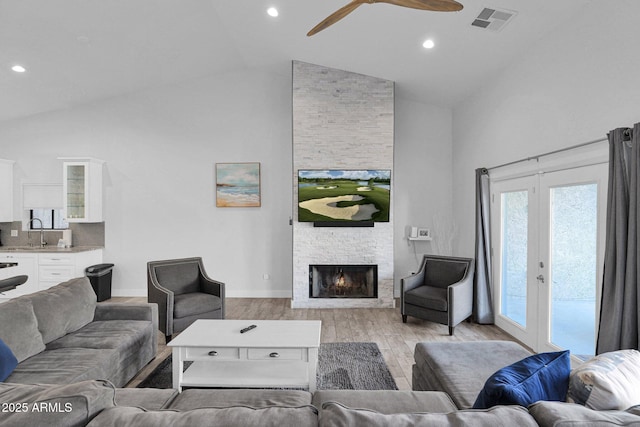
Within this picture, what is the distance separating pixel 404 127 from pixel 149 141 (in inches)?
166

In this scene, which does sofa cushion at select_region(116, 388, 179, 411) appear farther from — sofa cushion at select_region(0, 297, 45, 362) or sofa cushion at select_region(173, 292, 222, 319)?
sofa cushion at select_region(173, 292, 222, 319)

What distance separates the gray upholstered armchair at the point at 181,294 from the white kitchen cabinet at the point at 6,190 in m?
3.66

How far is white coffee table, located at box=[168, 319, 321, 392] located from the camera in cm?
254

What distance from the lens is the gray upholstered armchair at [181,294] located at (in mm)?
3811

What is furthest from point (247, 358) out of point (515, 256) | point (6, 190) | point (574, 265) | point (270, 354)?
point (6, 190)

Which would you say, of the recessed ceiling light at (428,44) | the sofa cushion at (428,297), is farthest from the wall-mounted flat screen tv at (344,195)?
the recessed ceiling light at (428,44)

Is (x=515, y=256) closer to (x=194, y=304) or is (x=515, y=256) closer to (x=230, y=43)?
(x=194, y=304)

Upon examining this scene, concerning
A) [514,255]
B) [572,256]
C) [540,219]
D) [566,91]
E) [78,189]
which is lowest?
[514,255]

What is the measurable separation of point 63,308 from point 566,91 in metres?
4.47

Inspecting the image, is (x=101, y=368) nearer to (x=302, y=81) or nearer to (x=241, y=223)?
(x=241, y=223)

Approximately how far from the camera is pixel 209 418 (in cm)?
117

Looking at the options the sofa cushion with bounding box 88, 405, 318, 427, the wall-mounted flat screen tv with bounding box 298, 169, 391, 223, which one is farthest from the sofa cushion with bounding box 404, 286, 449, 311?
the sofa cushion with bounding box 88, 405, 318, 427

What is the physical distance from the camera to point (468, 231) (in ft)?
17.3

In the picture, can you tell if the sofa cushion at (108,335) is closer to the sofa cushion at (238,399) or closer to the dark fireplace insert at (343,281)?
the sofa cushion at (238,399)
